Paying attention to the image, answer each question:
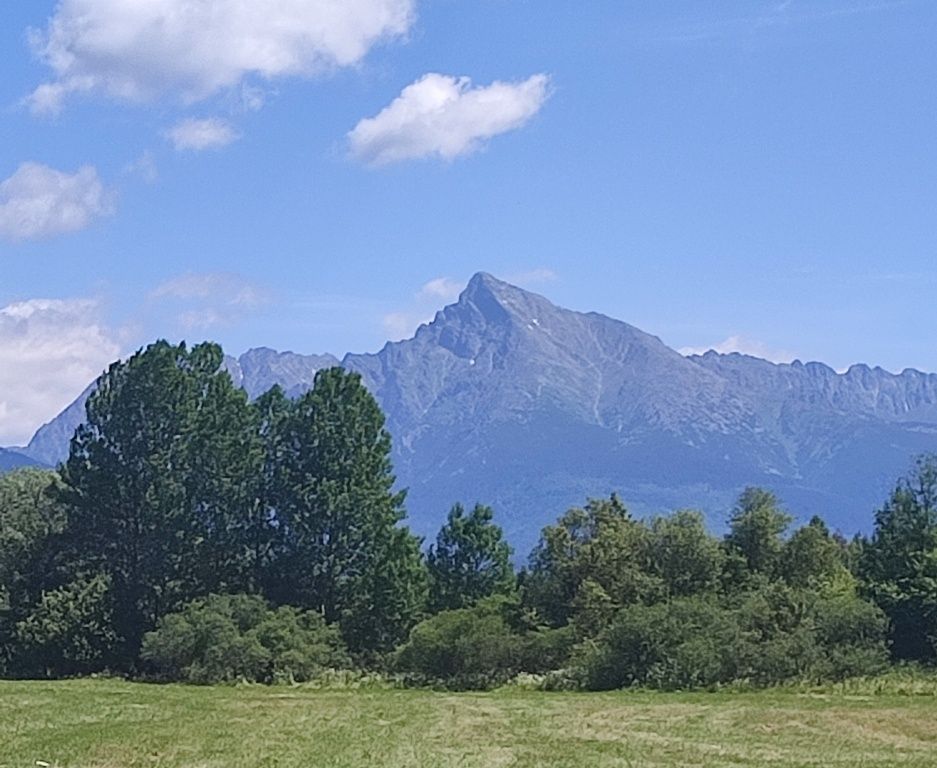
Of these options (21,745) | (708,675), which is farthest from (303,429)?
A: (21,745)

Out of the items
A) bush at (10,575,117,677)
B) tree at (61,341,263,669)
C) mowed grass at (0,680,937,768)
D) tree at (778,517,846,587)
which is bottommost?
mowed grass at (0,680,937,768)

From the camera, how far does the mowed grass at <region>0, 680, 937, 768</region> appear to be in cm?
2694

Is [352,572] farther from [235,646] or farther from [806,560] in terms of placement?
[806,560]

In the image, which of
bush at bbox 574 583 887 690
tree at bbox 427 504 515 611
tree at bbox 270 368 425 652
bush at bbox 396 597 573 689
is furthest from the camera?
tree at bbox 427 504 515 611

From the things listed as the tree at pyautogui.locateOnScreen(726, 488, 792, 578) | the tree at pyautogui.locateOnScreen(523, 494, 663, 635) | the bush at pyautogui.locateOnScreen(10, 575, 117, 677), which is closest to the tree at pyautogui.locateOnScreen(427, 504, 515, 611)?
the tree at pyautogui.locateOnScreen(523, 494, 663, 635)

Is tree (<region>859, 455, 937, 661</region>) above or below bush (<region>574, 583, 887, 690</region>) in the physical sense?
above

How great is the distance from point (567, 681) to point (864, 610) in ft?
39.6

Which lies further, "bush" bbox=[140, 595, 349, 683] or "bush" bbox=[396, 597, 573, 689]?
"bush" bbox=[140, 595, 349, 683]

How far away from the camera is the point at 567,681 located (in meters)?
49.7

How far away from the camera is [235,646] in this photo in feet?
179

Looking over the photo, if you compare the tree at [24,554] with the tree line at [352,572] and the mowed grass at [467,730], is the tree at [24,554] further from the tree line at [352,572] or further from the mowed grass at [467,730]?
the mowed grass at [467,730]

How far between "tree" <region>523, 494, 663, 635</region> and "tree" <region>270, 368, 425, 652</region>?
292 inches

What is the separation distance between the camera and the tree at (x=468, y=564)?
6644cm

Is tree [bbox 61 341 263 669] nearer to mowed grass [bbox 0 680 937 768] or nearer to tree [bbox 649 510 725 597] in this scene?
mowed grass [bbox 0 680 937 768]
